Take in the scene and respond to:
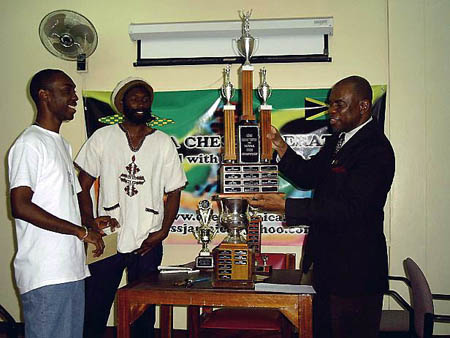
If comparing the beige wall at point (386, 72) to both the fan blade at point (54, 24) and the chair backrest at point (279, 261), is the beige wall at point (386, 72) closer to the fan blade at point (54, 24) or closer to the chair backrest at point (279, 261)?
Result: the fan blade at point (54, 24)

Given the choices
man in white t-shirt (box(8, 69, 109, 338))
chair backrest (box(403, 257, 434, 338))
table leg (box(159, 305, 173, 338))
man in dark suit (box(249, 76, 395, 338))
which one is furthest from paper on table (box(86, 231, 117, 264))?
chair backrest (box(403, 257, 434, 338))

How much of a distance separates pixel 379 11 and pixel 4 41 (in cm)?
316

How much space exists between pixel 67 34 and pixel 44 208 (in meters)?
2.20

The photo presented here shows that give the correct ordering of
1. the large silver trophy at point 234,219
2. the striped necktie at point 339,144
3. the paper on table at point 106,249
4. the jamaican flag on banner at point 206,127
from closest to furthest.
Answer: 1. the paper on table at point 106,249
2. the large silver trophy at point 234,219
3. the striped necktie at point 339,144
4. the jamaican flag on banner at point 206,127

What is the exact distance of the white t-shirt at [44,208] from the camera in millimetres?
2010

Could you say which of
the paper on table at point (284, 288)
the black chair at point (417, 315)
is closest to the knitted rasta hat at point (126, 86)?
the paper on table at point (284, 288)

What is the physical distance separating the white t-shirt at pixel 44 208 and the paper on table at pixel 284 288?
0.81 metres

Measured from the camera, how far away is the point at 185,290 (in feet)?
7.36

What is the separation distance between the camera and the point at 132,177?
9.70 feet

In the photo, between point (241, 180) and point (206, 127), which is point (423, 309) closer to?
point (241, 180)

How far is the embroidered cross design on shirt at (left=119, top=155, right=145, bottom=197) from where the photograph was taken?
293 cm

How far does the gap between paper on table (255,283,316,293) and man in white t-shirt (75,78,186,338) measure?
86 cm

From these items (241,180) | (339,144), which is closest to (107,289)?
(241,180)

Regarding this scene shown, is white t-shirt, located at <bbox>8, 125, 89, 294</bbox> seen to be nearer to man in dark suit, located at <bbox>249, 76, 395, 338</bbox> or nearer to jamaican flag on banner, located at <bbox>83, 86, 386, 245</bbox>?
man in dark suit, located at <bbox>249, 76, 395, 338</bbox>
